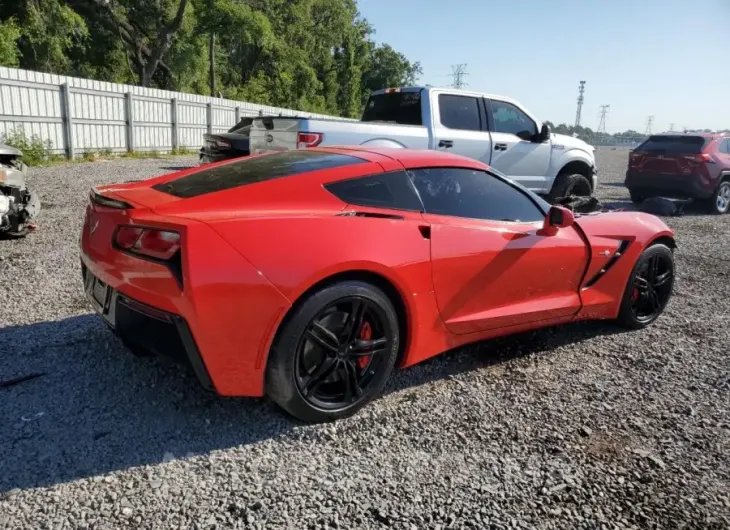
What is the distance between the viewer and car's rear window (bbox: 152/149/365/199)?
2963mm

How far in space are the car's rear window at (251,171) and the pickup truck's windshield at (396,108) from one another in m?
4.48

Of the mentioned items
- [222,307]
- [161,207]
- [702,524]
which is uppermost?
[161,207]

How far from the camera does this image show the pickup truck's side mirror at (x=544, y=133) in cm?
837

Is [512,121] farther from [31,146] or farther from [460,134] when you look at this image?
[31,146]

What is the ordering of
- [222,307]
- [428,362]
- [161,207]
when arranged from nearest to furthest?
[222,307]
[161,207]
[428,362]

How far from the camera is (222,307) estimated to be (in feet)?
7.87

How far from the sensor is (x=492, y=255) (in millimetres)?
3322

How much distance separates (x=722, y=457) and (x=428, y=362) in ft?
5.58

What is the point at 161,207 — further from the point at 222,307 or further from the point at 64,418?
the point at 64,418

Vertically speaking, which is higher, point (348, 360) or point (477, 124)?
point (477, 124)

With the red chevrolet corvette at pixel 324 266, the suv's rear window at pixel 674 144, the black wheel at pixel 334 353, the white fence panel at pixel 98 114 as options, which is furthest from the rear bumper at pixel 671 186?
the white fence panel at pixel 98 114

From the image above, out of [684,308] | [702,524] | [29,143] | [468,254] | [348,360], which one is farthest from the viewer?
[29,143]

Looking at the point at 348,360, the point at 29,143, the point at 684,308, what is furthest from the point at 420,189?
the point at 29,143

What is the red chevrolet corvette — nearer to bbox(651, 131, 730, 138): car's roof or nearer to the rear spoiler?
the rear spoiler
